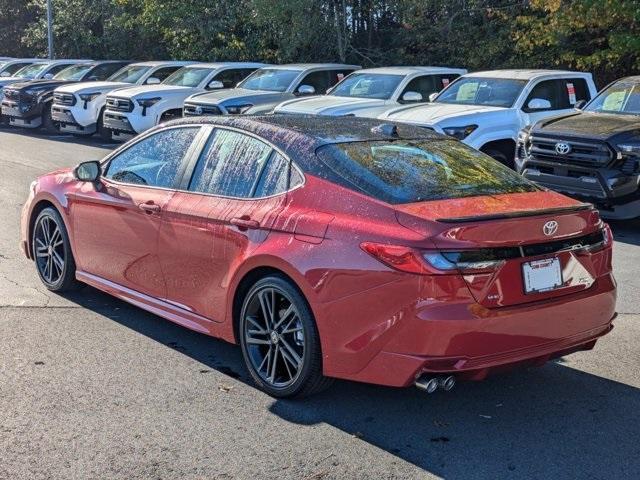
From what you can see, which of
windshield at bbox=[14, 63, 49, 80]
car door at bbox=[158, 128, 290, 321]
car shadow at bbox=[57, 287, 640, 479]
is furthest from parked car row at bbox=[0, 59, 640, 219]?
car door at bbox=[158, 128, 290, 321]

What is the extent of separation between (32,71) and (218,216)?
71.3 ft

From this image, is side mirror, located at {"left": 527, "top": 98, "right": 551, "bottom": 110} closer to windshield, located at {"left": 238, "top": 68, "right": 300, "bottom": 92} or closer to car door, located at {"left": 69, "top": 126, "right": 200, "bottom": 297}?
windshield, located at {"left": 238, "top": 68, "right": 300, "bottom": 92}

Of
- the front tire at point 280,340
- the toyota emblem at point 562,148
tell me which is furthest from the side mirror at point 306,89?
the front tire at point 280,340

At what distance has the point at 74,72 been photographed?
75.9ft

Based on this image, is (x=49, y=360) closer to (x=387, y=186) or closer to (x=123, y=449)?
(x=123, y=449)

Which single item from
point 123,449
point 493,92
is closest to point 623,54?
point 493,92

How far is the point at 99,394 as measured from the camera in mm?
4785

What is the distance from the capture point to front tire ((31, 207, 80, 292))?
21.6ft

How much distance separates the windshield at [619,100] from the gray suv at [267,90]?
19.6 feet

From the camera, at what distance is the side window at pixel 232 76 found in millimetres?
19188

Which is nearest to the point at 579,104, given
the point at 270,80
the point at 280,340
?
the point at 270,80

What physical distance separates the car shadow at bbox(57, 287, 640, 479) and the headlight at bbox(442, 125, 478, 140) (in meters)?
6.42

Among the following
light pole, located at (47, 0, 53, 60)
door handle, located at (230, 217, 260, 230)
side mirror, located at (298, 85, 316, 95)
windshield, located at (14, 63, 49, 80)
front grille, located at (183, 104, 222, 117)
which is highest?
light pole, located at (47, 0, 53, 60)

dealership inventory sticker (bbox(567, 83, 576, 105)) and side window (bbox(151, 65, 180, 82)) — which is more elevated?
side window (bbox(151, 65, 180, 82))
